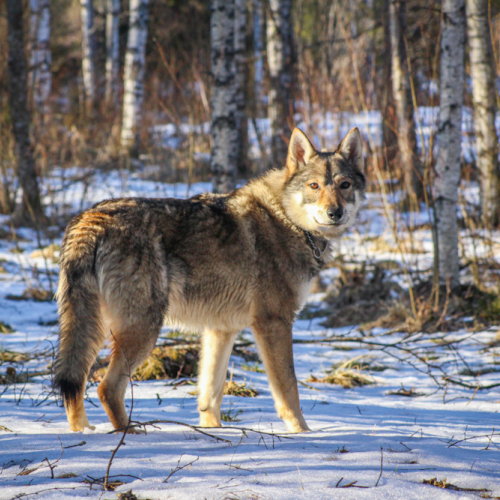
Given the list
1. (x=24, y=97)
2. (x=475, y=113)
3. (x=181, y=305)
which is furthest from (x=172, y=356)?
(x=24, y=97)

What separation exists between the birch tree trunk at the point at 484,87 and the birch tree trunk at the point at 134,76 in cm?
967

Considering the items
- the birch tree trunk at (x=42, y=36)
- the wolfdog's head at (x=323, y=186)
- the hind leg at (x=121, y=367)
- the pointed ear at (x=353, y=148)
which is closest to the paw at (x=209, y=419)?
the hind leg at (x=121, y=367)

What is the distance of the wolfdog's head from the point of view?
374 centimetres

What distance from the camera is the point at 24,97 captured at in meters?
9.02

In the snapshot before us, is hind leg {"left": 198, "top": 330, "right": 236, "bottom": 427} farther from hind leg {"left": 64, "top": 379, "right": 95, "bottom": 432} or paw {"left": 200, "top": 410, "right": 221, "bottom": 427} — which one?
hind leg {"left": 64, "top": 379, "right": 95, "bottom": 432}

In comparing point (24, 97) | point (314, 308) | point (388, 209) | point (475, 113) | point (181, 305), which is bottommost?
point (314, 308)

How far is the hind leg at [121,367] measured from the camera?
2967 millimetres

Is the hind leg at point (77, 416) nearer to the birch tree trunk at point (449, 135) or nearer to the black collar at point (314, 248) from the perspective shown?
the black collar at point (314, 248)

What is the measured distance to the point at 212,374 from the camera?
368 centimetres

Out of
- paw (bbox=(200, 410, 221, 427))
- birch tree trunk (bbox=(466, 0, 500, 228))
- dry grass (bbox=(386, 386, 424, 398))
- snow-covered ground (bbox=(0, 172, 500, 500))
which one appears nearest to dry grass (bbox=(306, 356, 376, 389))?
snow-covered ground (bbox=(0, 172, 500, 500))

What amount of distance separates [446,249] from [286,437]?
425 cm

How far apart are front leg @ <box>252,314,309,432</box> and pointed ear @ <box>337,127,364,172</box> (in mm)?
1496

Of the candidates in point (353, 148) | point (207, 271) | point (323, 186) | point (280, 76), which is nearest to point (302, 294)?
point (207, 271)

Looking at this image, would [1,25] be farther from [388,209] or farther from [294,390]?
[294,390]
